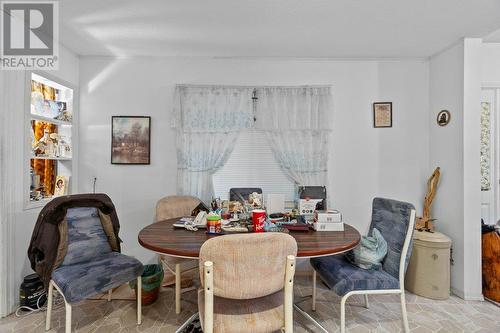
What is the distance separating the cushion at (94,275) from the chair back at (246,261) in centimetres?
107

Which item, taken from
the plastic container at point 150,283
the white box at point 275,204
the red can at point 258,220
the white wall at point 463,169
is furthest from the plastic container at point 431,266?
the plastic container at point 150,283

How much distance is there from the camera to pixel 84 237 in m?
2.08

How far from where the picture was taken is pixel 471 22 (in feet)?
7.38

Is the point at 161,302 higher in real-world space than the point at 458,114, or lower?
lower

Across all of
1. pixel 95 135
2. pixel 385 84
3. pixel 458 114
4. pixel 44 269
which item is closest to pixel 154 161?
pixel 95 135

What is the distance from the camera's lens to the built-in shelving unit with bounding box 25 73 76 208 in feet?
8.00

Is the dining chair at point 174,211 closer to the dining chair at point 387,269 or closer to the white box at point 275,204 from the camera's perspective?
the white box at point 275,204

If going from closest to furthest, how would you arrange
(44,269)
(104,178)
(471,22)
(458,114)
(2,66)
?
(44,269) → (2,66) → (471,22) → (458,114) → (104,178)

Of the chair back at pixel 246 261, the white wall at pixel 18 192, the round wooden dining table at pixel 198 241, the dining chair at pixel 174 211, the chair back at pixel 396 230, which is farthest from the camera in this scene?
the dining chair at pixel 174 211

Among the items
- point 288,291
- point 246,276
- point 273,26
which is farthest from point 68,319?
point 273,26

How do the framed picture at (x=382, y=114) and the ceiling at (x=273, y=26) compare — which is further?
the framed picture at (x=382, y=114)

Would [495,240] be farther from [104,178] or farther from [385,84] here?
[104,178]

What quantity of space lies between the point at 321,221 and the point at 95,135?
283 centimetres

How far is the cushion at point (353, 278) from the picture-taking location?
5.64 feet
